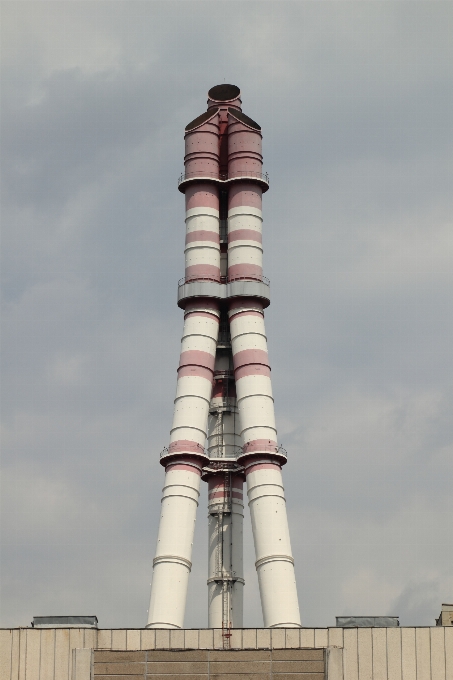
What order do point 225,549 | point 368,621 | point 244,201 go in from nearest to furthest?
1. point 368,621
2. point 225,549
3. point 244,201

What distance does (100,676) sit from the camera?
89062mm

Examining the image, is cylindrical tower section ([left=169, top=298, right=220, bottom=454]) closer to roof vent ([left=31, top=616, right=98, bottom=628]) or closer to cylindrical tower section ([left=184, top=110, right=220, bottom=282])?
cylindrical tower section ([left=184, top=110, right=220, bottom=282])

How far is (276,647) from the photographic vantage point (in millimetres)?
91250

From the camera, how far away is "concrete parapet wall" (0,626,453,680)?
90.2 meters

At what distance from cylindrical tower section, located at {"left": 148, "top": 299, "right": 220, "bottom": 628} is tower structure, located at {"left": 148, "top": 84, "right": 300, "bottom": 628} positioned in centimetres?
9

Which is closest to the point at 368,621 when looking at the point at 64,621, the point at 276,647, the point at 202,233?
the point at 276,647

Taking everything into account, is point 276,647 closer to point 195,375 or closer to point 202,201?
point 195,375

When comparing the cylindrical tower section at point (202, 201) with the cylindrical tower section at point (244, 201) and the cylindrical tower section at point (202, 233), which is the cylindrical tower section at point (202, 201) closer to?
the cylindrical tower section at point (202, 233)

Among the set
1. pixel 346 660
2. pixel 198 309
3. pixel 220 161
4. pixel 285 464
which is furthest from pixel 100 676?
pixel 220 161

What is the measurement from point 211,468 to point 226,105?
31.5m

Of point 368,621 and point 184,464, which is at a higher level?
point 184,464

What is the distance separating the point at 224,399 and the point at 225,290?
351 inches

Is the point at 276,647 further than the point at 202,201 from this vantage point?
No

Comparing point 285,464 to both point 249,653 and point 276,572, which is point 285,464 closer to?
point 276,572
